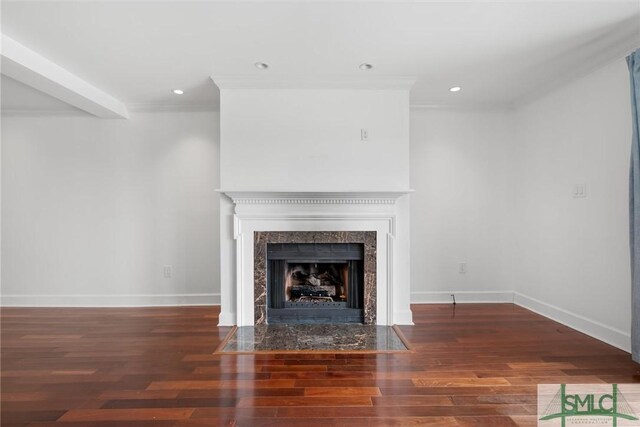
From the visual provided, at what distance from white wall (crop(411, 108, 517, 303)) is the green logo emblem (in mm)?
1820

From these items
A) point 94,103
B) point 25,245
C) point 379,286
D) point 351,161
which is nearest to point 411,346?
point 379,286

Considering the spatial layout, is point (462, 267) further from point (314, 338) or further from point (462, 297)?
point (314, 338)

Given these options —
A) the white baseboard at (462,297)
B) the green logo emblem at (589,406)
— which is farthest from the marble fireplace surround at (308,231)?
the green logo emblem at (589,406)

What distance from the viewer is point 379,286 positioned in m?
2.97

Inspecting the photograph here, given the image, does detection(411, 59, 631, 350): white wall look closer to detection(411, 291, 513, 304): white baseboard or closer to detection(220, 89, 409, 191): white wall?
detection(411, 291, 513, 304): white baseboard

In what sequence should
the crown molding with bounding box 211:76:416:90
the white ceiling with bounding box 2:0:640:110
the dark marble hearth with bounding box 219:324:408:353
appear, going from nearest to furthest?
1. the white ceiling with bounding box 2:0:640:110
2. the dark marble hearth with bounding box 219:324:408:353
3. the crown molding with bounding box 211:76:416:90

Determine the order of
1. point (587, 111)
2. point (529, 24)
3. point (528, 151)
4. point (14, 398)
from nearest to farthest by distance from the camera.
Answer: point (14, 398) → point (529, 24) → point (587, 111) → point (528, 151)

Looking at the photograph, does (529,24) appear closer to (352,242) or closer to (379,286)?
(352,242)

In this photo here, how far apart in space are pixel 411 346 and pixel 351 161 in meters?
1.69

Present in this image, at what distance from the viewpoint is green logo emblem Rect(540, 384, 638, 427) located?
166cm

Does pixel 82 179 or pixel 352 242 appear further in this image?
pixel 82 179

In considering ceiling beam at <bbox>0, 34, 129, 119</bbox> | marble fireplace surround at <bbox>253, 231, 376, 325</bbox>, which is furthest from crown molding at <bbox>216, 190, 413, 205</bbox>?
ceiling beam at <bbox>0, 34, 129, 119</bbox>

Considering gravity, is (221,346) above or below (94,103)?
below

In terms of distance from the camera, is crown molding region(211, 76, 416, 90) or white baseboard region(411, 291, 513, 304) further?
white baseboard region(411, 291, 513, 304)
